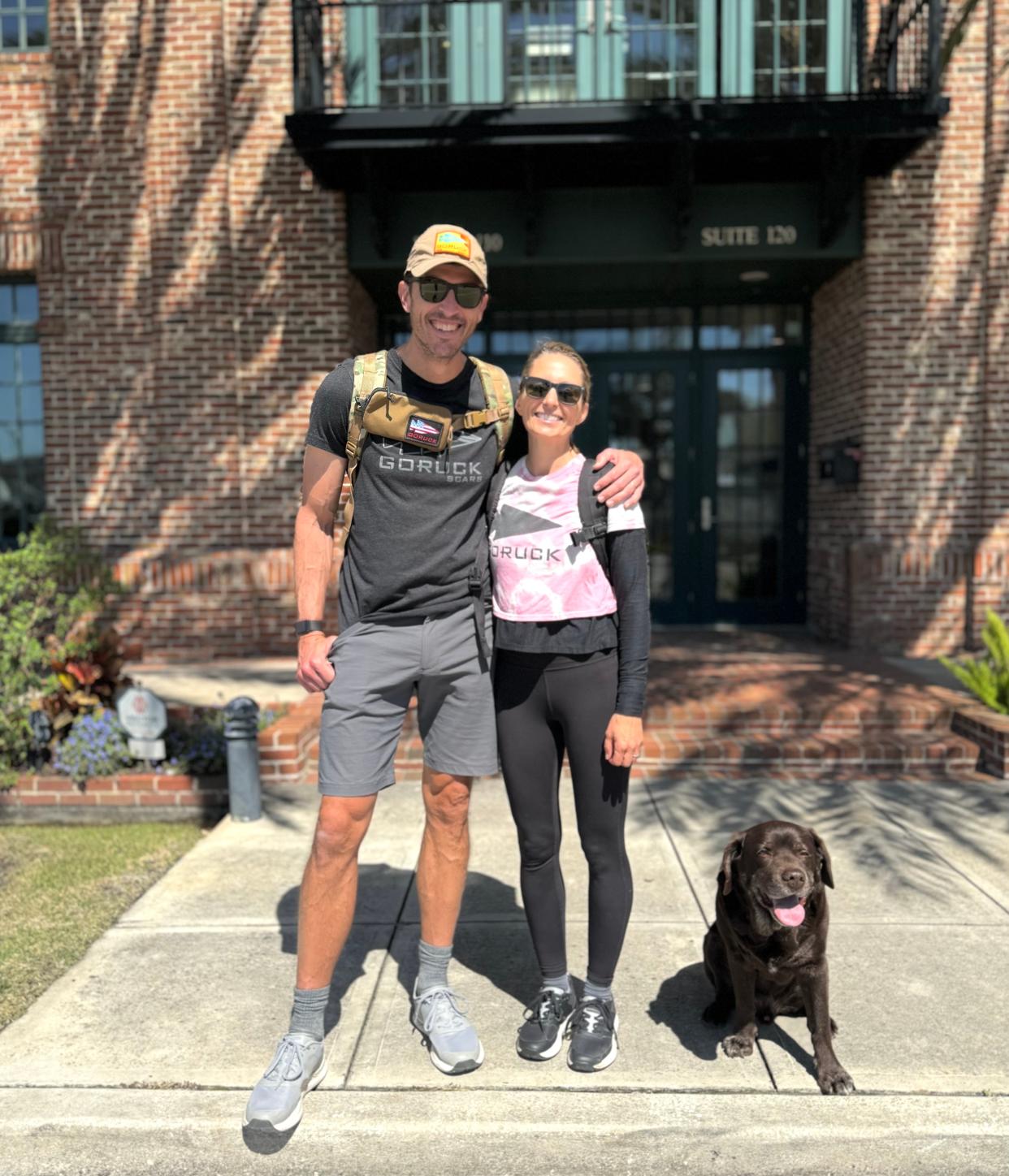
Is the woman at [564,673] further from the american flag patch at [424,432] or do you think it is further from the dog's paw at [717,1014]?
the dog's paw at [717,1014]

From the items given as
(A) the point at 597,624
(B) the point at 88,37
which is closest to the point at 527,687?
(A) the point at 597,624

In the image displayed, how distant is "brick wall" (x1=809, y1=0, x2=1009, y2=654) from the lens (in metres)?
8.65

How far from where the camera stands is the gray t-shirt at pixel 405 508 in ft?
9.40

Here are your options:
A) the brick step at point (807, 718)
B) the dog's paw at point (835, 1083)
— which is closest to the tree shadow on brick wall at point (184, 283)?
the brick step at point (807, 718)

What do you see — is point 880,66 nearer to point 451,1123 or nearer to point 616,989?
point 616,989

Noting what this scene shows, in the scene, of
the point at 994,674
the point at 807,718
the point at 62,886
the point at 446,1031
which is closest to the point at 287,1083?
the point at 446,1031

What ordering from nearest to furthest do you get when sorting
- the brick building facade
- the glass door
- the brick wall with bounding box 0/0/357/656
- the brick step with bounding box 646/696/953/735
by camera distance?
1. the brick step with bounding box 646/696/953/735
2. the brick building facade
3. the brick wall with bounding box 0/0/357/656
4. the glass door

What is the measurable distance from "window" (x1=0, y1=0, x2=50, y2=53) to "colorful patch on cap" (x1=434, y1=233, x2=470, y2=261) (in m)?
8.39

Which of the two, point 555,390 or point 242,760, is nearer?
point 555,390

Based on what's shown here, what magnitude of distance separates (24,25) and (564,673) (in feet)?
30.9

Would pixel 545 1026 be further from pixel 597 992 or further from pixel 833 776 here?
pixel 833 776

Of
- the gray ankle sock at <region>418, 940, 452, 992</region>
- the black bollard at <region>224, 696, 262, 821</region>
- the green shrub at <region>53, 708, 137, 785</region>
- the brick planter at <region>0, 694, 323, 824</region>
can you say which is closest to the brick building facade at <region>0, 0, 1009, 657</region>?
the green shrub at <region>53, 708, 137, 785</region>

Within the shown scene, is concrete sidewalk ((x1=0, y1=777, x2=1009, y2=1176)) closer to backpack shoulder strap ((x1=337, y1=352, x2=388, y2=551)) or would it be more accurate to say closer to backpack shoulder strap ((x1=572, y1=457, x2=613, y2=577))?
backpack shoulder strap ((x1=572, y1=457, x2=613, y2=577))

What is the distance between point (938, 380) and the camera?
8.80m
